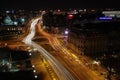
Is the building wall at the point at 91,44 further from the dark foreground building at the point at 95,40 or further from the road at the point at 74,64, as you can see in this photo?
the road at the point at 74,64

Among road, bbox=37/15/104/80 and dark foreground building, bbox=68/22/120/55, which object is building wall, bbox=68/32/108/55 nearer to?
dark foreground building, bbox=68/22/120/55

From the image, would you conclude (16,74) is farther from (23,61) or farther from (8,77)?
(23,61)

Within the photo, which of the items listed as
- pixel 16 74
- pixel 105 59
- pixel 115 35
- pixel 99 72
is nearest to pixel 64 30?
pixel 115 35

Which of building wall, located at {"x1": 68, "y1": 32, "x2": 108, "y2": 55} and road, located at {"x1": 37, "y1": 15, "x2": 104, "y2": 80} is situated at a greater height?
building wall, located at {"x1": 68, "y1": 32, "x2": 108, "y2": 55}

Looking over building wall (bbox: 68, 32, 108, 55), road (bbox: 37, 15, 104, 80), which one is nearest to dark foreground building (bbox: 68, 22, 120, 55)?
building wall (bbox: 68, 32, 108, 55)

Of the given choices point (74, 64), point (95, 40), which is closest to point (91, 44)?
point (95, 40)

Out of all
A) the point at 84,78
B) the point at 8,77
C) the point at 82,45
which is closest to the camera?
the point at 8,77

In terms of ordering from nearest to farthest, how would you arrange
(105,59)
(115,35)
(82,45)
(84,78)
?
(84,78) < (105,59) < (82,45) < (115,35)

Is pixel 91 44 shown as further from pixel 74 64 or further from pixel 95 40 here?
pixel 74 64

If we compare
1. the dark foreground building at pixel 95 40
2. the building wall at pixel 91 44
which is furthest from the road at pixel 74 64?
the dark foreground building at pixel 95 40

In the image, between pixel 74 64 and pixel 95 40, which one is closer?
pixel 74 64

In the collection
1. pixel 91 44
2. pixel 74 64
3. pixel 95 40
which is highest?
pixel 95 40
